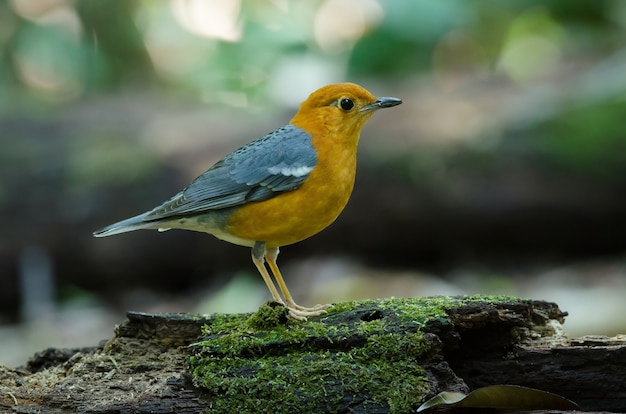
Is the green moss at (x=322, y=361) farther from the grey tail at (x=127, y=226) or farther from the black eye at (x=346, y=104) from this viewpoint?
the black eye at (x=346, y=104)

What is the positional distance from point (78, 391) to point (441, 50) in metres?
12.0

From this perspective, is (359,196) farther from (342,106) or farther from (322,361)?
(322,361)

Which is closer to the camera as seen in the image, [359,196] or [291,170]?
[291,170]

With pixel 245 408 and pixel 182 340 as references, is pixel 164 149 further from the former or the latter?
pixel 245 408

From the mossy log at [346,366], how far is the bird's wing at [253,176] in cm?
99

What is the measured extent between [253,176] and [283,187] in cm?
32

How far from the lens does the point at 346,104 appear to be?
18.9 ft

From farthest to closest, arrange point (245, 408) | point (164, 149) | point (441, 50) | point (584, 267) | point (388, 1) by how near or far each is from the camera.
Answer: point (441, 50), point (388, 1), point (164, 149), point (584, 267), point (245, 408)

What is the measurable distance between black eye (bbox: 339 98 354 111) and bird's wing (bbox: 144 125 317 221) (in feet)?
1.07

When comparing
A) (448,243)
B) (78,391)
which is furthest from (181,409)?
(448,243)

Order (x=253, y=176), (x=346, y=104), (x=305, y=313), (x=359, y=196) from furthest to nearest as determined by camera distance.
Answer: (x=359, y=196) < (x=346, y=104) < (x=253, y=176) < (x=305, y=313)

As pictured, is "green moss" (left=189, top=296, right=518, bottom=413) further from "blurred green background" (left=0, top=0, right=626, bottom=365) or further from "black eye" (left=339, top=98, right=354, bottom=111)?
"blurred green background" (left=0, top=0, right=626, bottom=365)

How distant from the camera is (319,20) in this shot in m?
13.3

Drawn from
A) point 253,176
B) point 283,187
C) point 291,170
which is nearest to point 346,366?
point 283,187
